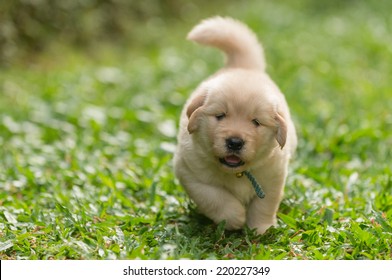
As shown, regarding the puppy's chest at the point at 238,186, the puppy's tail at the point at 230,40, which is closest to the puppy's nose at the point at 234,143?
the puppy's chest at the point at 238,186

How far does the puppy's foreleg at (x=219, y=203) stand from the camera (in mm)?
3961

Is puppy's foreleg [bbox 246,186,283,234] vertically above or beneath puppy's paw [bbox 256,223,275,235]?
above

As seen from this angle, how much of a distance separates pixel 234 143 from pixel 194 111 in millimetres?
320

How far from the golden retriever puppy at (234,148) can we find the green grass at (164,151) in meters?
0.15

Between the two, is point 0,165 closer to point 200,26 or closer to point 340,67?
point 200,26

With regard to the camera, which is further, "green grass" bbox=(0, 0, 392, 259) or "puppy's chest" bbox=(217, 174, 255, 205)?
"puppy's chest" bbox=(217, 174, 255, 205)

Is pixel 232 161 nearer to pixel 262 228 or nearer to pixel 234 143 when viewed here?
pixel 234 143

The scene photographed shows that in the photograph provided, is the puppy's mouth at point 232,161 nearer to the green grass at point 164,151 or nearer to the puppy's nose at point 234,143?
the puppy's nose at point 234,143

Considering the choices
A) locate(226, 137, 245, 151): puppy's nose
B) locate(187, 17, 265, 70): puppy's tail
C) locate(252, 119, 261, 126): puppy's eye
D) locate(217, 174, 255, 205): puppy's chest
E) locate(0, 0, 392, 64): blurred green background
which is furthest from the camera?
locate(0, 0, 392, 64): blurred green background

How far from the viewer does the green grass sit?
12.7 ft

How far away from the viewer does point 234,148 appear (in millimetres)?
3570

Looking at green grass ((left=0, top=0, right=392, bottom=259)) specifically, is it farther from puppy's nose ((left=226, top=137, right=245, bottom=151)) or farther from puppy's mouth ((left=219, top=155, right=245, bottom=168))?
puppy's nose ((left=226, top=137, right=245, bottom=151))

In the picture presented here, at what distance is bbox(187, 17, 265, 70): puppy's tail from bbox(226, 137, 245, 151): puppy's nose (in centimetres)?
116

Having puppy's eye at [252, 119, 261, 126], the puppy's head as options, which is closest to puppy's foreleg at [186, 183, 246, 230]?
the puppy's head
